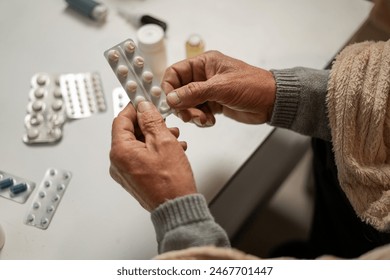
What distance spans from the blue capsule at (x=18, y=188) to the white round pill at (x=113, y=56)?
0.74ft

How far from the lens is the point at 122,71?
552mm

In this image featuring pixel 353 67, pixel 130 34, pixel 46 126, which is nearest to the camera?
pixel 353 67

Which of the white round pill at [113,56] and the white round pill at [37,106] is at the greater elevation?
the white round pill at [113,56]

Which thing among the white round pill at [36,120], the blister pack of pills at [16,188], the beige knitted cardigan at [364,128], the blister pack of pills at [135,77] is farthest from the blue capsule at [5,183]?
the beige knitted cardigan at [364,128]

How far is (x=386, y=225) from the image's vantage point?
0.51 metres

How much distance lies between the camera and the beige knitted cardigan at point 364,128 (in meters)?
0.53

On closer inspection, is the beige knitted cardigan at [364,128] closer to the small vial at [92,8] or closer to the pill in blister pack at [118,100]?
the pill in blister pack at [118,100]

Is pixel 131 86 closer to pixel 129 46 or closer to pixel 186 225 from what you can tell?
pixel 129 46

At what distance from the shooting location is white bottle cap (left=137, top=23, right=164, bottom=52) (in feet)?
2.15

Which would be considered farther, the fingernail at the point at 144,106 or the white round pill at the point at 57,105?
the white round pill at the point at 57,105
